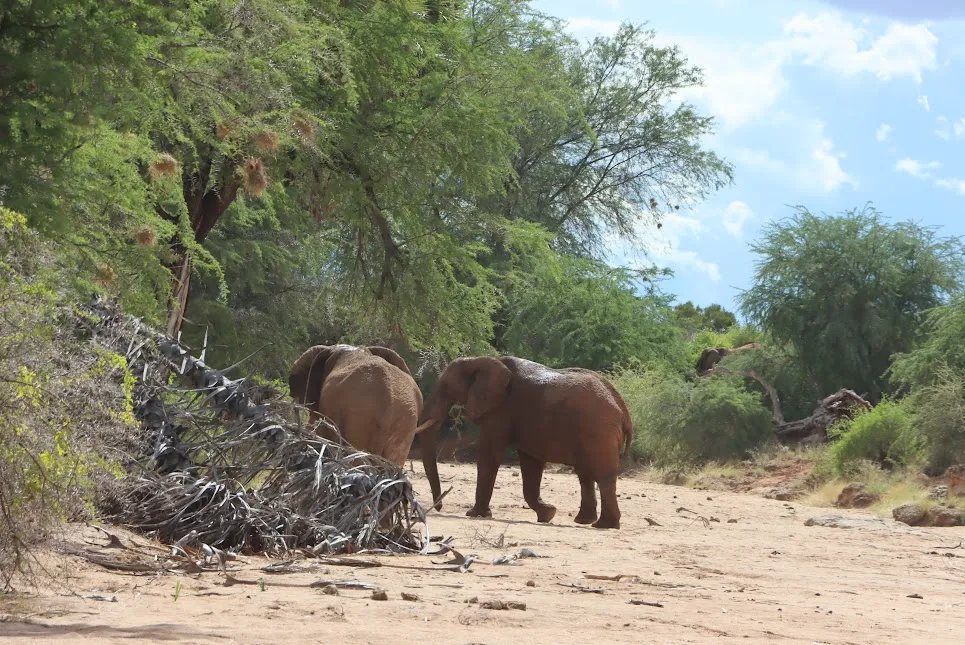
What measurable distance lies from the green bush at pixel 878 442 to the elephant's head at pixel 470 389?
34.9 feet

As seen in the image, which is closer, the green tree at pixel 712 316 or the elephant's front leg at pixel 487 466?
the elephant's front leg at pixel 487 466

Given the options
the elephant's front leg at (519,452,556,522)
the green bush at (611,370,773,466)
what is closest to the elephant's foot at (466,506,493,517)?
the elephant's front leg at (519,452,556,522)

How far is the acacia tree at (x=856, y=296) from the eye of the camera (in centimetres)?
2966

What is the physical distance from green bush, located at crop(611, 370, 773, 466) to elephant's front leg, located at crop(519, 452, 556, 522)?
516 inches

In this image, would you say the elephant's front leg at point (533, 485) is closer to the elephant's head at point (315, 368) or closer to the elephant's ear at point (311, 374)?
the elephant's head at point (315, 368)

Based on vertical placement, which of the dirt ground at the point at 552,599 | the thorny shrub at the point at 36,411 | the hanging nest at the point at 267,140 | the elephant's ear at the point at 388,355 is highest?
the hanging nest at the point at 267,140

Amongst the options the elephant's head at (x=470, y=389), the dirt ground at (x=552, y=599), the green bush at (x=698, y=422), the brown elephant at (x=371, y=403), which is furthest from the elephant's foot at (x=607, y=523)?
the green bush at (x=698, y=422)

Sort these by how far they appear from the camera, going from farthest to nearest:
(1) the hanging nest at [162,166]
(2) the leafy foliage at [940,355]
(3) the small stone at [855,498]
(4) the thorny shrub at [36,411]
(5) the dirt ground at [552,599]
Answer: (2) the leafy foliage at [940,355] < (3) the small stone at [855,498] < (1) the hanging nest at [162,166] < (4) the thorny shrub at [36,411] < (5) the dirt ground at [552,599]

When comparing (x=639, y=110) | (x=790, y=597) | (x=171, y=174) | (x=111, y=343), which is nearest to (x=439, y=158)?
(x=171, y=174)

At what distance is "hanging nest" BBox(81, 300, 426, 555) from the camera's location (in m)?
8.13

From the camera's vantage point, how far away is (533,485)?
46.8 ft

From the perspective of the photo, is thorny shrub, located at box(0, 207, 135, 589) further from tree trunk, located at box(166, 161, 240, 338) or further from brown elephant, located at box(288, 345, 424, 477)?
tree trunk, located at box(166, 161, 240, 338)

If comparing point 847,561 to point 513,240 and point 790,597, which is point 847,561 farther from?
point 513,240

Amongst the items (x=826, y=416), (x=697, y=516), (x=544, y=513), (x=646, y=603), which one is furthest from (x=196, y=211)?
(x=826, y=416)
